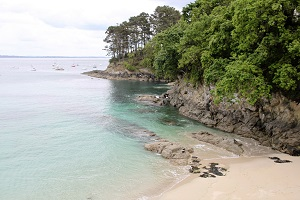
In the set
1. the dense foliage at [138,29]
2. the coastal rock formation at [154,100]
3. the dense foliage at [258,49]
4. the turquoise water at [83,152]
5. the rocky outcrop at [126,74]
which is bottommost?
the turquoise water at [83,152]

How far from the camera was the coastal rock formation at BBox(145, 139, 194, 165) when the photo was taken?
63.1 ft

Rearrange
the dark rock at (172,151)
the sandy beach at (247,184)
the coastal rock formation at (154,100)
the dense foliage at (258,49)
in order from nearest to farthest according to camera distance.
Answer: the sandy beach at (247,184), the dark rock at (172,151), the dense foliage at (258,49), the coastal rock formation at (154,100)

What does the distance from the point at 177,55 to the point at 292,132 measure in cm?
2032

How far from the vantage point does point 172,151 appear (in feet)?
65.6

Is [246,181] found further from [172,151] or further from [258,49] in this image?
[258,49]

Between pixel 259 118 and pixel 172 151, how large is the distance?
384 inches

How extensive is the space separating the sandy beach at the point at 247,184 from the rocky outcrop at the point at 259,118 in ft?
10.6

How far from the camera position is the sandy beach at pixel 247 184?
1417 centimetres

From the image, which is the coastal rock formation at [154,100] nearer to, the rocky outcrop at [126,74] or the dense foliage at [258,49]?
the dense foliage at [258,49]

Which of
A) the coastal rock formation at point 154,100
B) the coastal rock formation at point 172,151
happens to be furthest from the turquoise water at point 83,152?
the coastal rock formation at point 154,100

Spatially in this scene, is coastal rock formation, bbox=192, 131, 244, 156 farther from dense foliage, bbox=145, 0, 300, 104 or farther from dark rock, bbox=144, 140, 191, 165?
dense foliage, bbox=145, 0, 300, 104

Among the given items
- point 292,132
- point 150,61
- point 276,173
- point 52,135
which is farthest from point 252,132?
point 150,61

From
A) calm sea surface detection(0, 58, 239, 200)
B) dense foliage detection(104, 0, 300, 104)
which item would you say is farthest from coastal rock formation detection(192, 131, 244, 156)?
dense foliage detection(104, 0, 300, 104)

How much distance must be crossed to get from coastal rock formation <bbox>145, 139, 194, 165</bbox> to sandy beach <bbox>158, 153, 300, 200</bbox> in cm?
156
